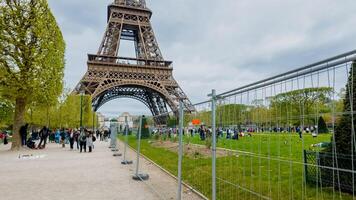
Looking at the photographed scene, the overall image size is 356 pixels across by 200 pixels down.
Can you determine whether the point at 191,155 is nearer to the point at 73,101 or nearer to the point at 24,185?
the point at 24,185

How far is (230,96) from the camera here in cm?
402

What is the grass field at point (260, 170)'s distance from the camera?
3.27 metres

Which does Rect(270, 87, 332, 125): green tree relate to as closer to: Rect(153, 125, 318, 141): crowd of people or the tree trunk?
Rect(153, 125, 318, 141): crowd of people

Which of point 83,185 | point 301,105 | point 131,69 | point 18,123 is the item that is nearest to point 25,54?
point 18,123

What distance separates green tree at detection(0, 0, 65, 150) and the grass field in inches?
505

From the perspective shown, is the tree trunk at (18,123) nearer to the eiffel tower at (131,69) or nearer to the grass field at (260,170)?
the grass field at (260,170)

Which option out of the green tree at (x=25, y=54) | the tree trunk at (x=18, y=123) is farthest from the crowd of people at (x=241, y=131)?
the tree trunk at (x=18, y=123)

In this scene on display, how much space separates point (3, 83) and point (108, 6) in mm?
34516

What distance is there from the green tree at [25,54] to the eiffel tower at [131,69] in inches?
672

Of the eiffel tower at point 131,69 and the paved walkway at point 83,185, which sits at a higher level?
the eiffel tower at point 131,69

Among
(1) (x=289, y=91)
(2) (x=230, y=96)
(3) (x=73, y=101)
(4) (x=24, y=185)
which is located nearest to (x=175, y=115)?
(2) (x=230, y=96)

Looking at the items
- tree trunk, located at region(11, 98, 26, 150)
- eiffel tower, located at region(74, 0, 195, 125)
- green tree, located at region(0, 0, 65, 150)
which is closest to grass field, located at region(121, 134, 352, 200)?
green tree, located at region(0, 0, 65, 150)

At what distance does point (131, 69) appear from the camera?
4453 centimetres

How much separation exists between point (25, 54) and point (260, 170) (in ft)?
60.5
